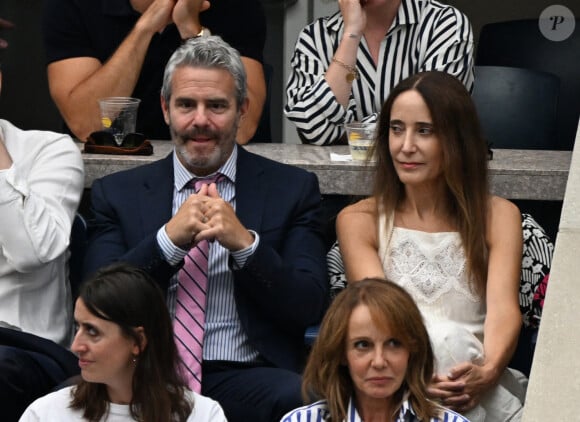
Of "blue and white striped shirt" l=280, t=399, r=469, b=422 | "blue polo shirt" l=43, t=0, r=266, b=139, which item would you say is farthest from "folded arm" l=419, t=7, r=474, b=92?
"blue and white striped shirt" l=280, t=399, r=469, b=422

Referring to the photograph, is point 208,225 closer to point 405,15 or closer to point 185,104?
point 185,104

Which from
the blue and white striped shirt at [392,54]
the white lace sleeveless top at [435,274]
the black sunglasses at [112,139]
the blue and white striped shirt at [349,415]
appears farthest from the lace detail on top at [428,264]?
the black sunglasses at [112,139]

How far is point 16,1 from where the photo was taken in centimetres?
785

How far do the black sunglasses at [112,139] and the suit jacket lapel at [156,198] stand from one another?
429 mm

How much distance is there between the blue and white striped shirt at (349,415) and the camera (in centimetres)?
356

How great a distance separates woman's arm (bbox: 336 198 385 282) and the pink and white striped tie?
16.4 inches

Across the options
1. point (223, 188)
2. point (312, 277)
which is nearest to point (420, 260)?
point (312, 277)

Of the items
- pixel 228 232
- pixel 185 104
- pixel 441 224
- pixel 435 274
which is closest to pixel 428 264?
pixel 435 274

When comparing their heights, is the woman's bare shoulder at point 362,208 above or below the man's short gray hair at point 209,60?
below

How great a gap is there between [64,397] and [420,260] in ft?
3.78

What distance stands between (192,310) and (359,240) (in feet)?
1.77

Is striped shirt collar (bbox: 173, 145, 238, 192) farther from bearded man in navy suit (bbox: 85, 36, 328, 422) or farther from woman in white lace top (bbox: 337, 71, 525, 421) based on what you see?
woman in white lace top (bbox: 337, 71, 525, 421)

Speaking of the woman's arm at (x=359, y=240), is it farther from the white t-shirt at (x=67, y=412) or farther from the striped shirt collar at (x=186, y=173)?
the white t-shirt at (x=67, y=412)

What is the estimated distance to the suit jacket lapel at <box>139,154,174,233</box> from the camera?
4.30 m
